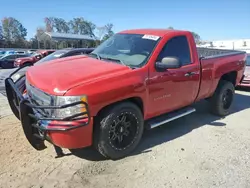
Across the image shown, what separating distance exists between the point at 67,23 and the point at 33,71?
301 ft

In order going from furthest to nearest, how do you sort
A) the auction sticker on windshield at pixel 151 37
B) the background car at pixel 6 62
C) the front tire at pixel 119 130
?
1. the background car at pixel 6 62
2. the auction sticker on windshield at pixel 151 37
3. the front tire at pixel 119 130

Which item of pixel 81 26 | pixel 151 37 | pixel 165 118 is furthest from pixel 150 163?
pixel 81 26

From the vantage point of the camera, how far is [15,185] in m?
3.24

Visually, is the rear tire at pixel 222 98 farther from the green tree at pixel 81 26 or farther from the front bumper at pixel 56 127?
the green tree at pixel 81 26

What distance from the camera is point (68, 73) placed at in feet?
12.2

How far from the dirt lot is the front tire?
18 centimetres

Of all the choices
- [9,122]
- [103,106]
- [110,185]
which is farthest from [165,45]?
[9,122]

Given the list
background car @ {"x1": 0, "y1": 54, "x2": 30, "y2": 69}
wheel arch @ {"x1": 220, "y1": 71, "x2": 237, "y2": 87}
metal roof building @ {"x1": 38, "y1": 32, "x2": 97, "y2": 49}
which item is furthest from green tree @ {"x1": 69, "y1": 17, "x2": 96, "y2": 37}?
wheel arch @ {"x1": 220, "y1": 71, "x2": 237, "y2": 87}

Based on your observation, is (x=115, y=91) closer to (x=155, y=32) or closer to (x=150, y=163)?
(x=150, y=163)

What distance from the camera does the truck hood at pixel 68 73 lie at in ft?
11.1

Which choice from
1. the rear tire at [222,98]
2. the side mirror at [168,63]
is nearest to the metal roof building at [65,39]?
the rear tire at [222,98]

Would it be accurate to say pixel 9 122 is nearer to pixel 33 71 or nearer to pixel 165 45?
pixel 33 71

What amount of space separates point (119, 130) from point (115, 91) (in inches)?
25.6

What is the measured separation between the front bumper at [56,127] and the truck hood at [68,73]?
31cm
